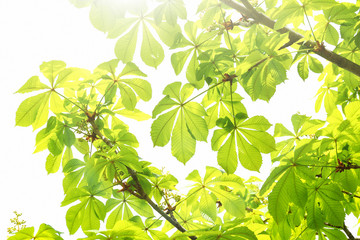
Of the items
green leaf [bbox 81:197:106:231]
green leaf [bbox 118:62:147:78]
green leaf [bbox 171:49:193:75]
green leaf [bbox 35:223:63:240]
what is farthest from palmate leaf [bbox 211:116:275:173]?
green leaf [bbox 35:223:63:240]

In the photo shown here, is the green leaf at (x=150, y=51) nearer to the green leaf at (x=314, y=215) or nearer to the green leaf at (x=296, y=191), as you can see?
the green leaf at (x=296, y=191)


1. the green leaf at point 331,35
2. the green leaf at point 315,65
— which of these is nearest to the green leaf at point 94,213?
the green leaf at point 315,65

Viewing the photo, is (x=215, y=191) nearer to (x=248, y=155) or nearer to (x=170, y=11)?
(x=248, y=155)

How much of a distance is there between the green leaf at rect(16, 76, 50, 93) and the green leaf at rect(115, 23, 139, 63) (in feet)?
2.16

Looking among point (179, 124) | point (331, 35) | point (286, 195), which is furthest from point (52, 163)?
point (331, 35)

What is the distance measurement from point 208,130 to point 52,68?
1254mm

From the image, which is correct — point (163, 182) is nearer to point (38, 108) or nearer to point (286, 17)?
point (38, 108)

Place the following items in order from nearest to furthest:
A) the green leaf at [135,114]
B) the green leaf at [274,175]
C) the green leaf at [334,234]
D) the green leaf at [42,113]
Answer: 1. the green leaf at [274,175]
2. the green leaf at [334,234]
3. the green leaf at [42,113]
4. the green leaf at [135,114]

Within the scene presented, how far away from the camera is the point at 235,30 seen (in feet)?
7.51

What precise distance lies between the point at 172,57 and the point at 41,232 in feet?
4.59

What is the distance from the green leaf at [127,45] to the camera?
1719mm

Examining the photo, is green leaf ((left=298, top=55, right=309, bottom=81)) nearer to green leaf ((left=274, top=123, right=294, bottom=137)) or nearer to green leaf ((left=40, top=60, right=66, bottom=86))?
green leaf ((left=274, top=123, right=294, bottom=137))

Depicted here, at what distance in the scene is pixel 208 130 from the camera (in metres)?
1.82

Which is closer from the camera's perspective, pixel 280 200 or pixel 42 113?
pixel 280 200
